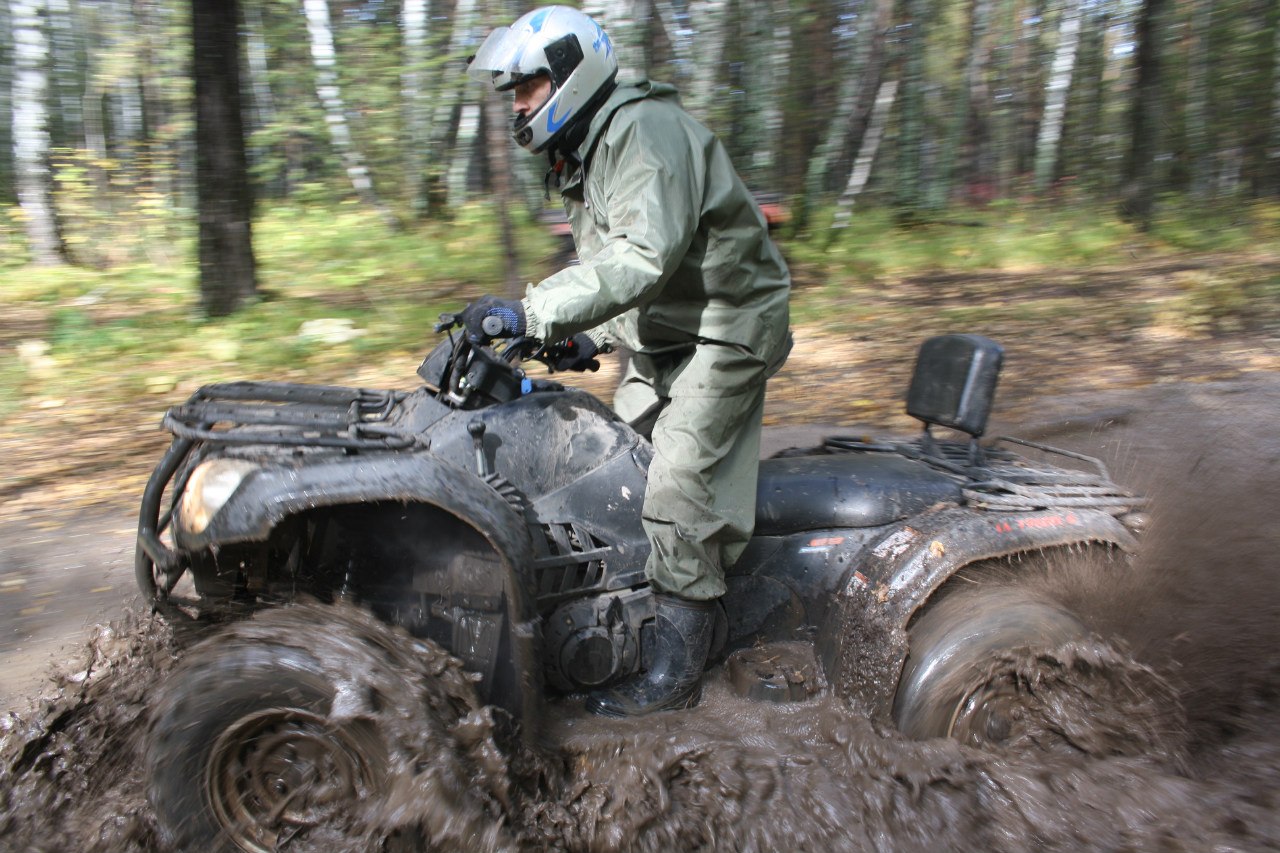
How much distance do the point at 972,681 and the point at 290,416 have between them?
89.4 inches

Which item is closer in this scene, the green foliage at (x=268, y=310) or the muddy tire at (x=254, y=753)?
the muddy tire at (x=254, y=753)

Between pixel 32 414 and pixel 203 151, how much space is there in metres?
2.72

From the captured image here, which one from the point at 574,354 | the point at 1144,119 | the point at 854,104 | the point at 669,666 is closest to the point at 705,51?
the point at 854,104

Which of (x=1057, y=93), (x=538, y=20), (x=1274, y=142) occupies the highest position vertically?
(x=538, y=20)

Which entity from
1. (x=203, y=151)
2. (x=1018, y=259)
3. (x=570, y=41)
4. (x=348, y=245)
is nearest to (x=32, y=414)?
(x=203, y=151)

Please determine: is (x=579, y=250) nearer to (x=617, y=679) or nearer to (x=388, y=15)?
(x=617, y=679)

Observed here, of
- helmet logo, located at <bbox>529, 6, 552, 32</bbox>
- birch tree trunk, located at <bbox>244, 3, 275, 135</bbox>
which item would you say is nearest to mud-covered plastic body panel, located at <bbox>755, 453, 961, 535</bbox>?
helmet logo, located at <bbox>529, 6, 552, 32</bbox>

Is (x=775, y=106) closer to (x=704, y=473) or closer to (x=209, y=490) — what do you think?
(x=704, y=473)

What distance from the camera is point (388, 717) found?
264 centimetres

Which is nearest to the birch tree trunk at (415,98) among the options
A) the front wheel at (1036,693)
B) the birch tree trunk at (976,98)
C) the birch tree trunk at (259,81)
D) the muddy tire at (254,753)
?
the birch tree trunk at (259,81)

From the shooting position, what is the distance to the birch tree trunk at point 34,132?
1219 centimetres

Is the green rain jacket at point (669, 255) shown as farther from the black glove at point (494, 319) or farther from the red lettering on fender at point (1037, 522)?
the red lettering on fender at point (1037, 522)

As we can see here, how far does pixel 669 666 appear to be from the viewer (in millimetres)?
3236

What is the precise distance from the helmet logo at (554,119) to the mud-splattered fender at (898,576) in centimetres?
175
